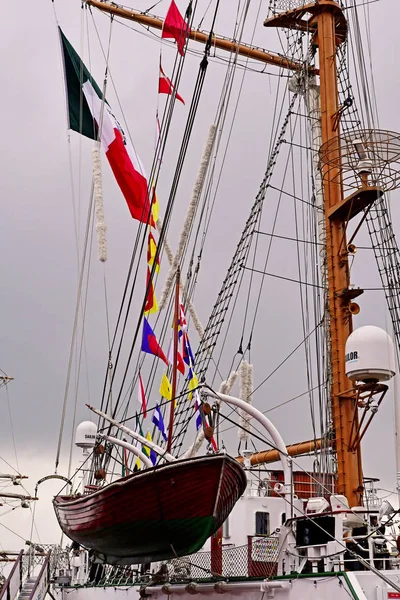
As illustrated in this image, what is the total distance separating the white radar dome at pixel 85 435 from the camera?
32594mm

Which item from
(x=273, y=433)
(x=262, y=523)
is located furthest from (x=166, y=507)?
(x=262, y=523)

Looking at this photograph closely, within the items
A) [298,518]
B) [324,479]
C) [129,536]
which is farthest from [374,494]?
[129,536]

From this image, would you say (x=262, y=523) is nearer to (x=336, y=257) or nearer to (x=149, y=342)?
(x=149, y=342)

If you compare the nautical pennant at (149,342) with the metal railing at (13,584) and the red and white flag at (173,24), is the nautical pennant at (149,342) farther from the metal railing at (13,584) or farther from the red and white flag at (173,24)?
the red and white flag at (173,24)

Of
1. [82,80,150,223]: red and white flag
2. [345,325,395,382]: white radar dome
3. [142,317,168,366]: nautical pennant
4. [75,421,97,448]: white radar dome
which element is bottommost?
[345,325,395,382]: white radar dome

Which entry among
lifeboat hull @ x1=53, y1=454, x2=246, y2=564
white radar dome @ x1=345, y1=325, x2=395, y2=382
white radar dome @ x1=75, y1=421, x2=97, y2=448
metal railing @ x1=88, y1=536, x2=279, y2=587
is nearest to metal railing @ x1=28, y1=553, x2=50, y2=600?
metal railing @ x1=88, y1=536, x2=279, y2=587

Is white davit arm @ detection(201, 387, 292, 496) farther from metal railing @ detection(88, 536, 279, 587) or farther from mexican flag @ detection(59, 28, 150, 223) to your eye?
mexican flag @ detection(59, 28, 150, 223)

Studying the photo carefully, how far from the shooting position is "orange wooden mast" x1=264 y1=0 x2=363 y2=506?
22.6 meters

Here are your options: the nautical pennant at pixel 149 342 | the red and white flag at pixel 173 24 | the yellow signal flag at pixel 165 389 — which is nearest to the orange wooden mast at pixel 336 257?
the red and white flag at pixel 173 24

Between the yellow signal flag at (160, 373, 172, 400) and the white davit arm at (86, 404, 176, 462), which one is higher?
the yellow signal flag at (160, 373, 172, 400)

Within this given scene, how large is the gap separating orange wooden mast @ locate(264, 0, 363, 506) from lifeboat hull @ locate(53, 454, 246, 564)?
17.0ft

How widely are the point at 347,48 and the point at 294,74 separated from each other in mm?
2607

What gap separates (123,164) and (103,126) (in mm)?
1150

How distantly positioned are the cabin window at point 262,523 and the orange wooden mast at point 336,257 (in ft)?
7.34
